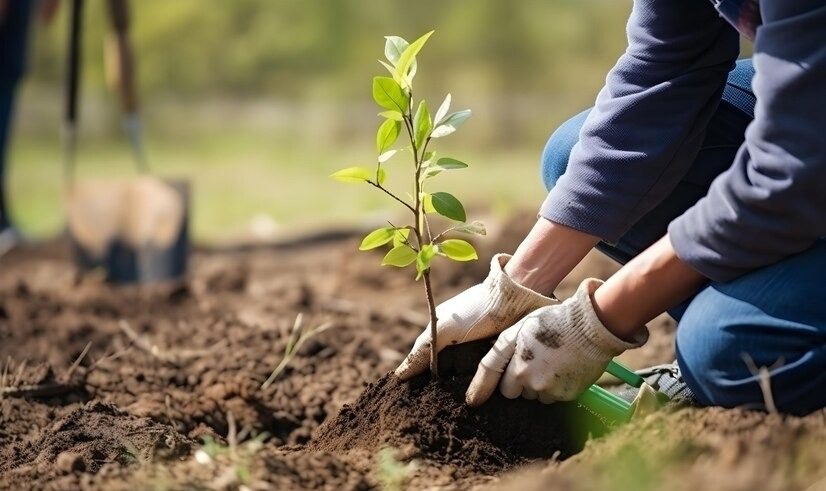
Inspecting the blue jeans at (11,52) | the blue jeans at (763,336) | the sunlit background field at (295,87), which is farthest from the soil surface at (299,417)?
the sunlit background field at (295,87)

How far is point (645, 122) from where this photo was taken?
1750 mm

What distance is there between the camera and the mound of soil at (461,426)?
1687 millimetres

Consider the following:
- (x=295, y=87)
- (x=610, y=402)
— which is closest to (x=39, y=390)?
(x=610, y=402)

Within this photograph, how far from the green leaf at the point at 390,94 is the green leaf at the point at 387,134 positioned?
0.08ft

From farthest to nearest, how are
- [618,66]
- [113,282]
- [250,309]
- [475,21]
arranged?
[475,21], [113,282], [250,309], [618,66]

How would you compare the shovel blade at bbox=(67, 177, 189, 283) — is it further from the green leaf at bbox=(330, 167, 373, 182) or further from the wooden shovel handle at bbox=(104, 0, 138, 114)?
the green leaf at bbox=(330, 167, 373, 182)

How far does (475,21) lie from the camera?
667 centimetres

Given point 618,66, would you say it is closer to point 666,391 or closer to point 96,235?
point 666,391

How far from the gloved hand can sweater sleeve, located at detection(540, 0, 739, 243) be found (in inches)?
5.5

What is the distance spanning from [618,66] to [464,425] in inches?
25.6

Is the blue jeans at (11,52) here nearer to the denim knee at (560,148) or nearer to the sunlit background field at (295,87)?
the sunlit background field at (295,87)

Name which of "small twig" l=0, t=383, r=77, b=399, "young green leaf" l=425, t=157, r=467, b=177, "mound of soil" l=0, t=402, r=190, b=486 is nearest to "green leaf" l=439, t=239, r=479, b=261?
"young green leaf" l=425, t=157, r=467, b=177

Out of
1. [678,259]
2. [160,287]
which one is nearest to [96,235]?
[160,287]

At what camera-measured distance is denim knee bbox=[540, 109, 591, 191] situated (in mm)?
2010
